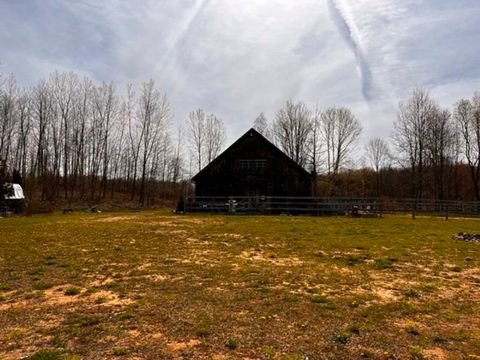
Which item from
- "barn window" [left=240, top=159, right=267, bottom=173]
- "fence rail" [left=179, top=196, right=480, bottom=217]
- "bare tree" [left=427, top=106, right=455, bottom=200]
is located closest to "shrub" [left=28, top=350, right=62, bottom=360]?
"fence rail" [left=179, top=196, right=480, bottom=217]

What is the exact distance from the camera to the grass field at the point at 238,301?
492 centimetres

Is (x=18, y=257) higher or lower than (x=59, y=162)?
lower

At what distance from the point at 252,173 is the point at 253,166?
26.5 inches

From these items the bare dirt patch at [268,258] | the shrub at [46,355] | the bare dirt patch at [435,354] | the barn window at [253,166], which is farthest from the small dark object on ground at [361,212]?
the shrub at [46,355]

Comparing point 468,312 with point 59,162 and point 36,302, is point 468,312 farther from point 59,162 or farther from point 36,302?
point 59,162

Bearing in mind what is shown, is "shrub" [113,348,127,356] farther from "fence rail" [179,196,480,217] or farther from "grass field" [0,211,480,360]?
"fence rail" [179,196,480,217]

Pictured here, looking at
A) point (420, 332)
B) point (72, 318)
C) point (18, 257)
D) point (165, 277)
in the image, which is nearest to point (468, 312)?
point (420, 332)

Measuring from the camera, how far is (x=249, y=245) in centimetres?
1364

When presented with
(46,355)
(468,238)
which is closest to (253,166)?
(468,238)

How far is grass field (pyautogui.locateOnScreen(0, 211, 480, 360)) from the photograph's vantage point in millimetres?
4918

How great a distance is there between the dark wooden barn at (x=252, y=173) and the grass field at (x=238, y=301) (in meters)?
20.9

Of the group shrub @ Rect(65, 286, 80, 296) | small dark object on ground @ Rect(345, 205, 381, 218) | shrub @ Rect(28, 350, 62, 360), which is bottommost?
shrub @ Rect(28, 350, 62, 360)

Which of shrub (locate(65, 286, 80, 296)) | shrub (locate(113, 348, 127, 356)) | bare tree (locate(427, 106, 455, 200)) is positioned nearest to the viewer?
shrub (locate(113, 348, 127, 356))

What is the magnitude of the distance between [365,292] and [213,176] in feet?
91.0
